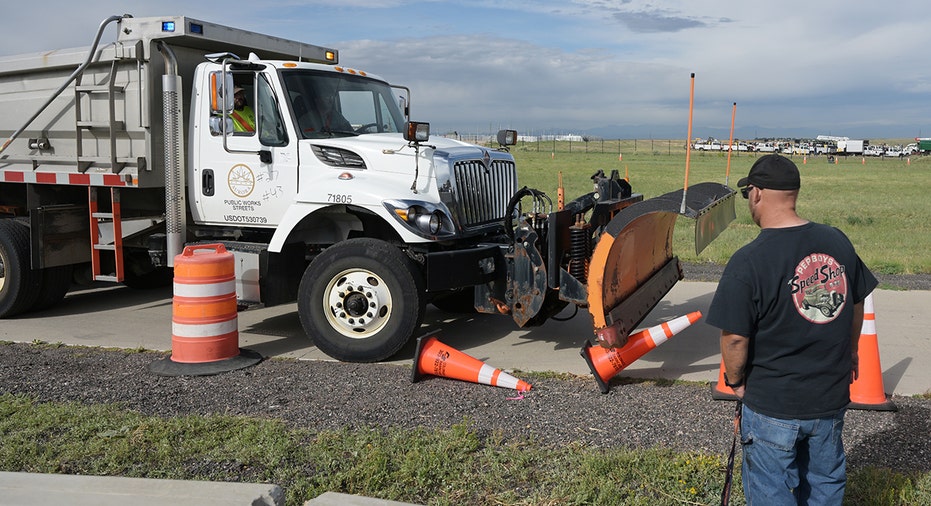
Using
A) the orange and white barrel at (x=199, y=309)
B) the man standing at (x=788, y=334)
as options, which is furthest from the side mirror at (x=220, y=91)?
the man standing at (x=788, y=334)

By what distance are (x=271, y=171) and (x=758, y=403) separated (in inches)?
213

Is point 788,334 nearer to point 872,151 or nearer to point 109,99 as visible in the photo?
point 109,99

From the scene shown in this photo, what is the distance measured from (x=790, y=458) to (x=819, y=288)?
2.20 feet

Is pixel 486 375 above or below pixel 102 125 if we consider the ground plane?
below

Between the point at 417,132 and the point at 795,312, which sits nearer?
the point at 795,312

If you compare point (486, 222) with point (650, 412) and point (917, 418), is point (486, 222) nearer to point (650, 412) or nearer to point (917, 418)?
point (650, 412)

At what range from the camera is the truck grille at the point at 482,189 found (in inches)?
293

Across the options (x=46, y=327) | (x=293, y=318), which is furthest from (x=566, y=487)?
Result: (x=46, y=327)

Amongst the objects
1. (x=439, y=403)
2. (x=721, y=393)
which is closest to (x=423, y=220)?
(x=439, y=403)

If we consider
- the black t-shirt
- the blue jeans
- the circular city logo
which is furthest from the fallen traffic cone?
the circular city logo

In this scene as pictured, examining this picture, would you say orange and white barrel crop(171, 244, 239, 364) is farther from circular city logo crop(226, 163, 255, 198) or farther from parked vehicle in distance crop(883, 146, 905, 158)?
parked vehicle in distance crop(883, 146, 905, 158)

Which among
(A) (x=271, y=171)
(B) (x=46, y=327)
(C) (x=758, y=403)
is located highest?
(A) (x=271, y=171)

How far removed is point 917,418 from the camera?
18.1ft

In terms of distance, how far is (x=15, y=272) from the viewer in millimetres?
8914
